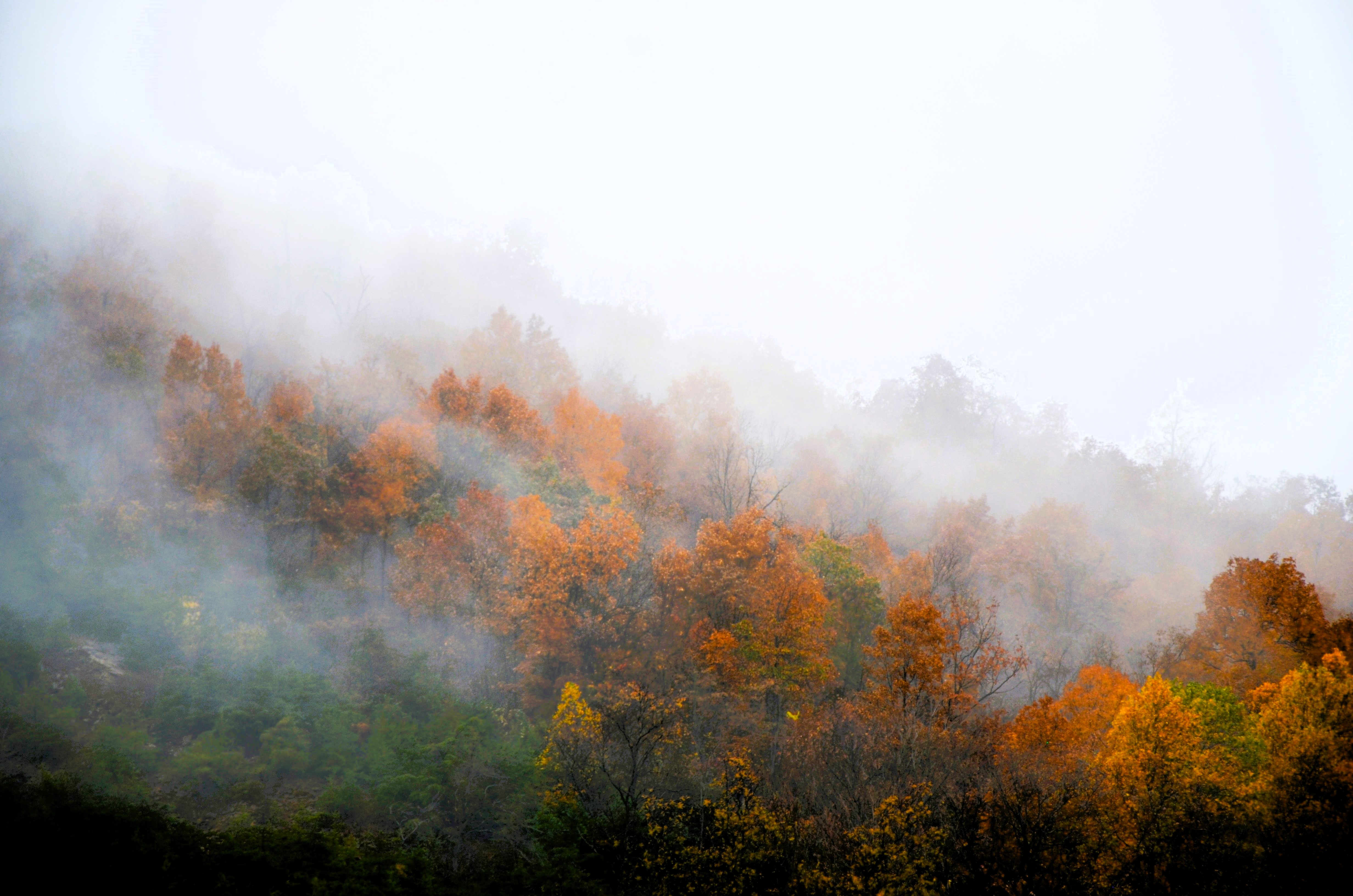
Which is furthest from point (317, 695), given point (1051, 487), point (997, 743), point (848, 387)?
point (848, 387)

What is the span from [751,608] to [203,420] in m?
42.3

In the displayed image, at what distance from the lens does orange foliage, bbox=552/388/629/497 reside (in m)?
Result: 52.0

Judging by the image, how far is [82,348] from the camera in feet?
149

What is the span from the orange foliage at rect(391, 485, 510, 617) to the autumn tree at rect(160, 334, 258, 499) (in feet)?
50.4

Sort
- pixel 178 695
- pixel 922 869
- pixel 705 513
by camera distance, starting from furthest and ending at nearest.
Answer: pixel 705 513, pixel 178 695, pixel 922 869

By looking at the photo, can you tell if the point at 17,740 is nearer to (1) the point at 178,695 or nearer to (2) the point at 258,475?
(1) the point at 178,695

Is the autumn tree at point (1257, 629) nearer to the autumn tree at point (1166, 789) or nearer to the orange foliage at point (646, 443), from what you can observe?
the autumn tree at point (1166, 789)

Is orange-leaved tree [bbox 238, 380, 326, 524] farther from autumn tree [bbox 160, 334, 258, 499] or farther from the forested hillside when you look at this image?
autumn tree [bbox 160, 334, 258, 499]

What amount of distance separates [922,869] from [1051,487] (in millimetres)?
105516

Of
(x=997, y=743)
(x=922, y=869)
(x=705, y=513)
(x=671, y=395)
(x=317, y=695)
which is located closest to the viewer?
(x=922, y=869)

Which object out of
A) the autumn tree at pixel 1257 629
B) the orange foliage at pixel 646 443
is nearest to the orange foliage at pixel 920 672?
the autumn tree at pixel 1257 629

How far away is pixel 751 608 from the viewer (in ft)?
106

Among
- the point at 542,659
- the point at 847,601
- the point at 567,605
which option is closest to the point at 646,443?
the point at 847,601

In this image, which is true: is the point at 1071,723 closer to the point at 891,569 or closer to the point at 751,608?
the point at 751,608
